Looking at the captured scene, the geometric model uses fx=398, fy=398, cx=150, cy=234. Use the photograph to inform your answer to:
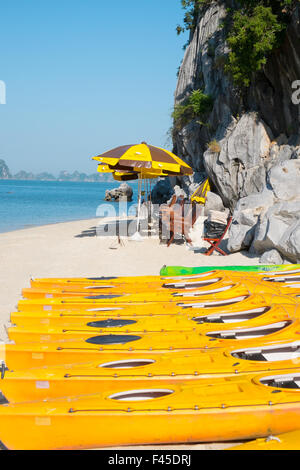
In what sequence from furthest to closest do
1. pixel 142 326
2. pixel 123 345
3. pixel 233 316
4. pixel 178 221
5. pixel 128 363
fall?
pixel 178 221
pixel 233 316
pixel 142 326
pixel 123 345
pixel 128 363

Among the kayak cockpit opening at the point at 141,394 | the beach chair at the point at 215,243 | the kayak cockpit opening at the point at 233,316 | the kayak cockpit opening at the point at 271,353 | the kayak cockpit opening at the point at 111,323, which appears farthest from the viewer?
the beach chair at the point at 215,243

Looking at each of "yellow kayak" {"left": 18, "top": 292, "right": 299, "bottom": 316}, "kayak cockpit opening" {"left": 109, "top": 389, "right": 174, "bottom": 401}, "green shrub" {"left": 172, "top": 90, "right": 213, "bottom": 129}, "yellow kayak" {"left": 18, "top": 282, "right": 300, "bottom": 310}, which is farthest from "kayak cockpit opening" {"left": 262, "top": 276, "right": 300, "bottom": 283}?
"green shrub" {"left": 172, "top": 90, "right": 213, "bottom": 129}

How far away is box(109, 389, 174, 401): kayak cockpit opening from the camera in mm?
3113

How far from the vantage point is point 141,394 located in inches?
125

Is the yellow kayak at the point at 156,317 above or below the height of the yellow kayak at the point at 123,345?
above

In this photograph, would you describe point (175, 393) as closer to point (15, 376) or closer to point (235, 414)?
point (235, 414)

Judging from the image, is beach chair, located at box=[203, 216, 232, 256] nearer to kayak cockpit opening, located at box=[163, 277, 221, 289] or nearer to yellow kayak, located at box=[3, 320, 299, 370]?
kayak cockpit opening, located at box=[163, 277, 221, 289]

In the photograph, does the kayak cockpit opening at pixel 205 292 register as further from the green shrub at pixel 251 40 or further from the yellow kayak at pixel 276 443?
the green shrub at pixel 251 40

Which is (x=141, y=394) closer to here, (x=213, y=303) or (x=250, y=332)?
(x=250, y=332)

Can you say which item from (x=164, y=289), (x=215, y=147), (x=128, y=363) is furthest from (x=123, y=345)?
(x=215, y=147)

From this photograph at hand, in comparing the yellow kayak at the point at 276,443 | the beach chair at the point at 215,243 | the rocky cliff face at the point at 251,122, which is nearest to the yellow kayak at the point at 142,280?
the yellow kayak at the point at 276,443

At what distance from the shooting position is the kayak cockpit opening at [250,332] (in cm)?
409

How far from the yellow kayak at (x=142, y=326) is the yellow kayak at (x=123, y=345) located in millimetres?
84

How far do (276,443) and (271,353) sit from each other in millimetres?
1301
